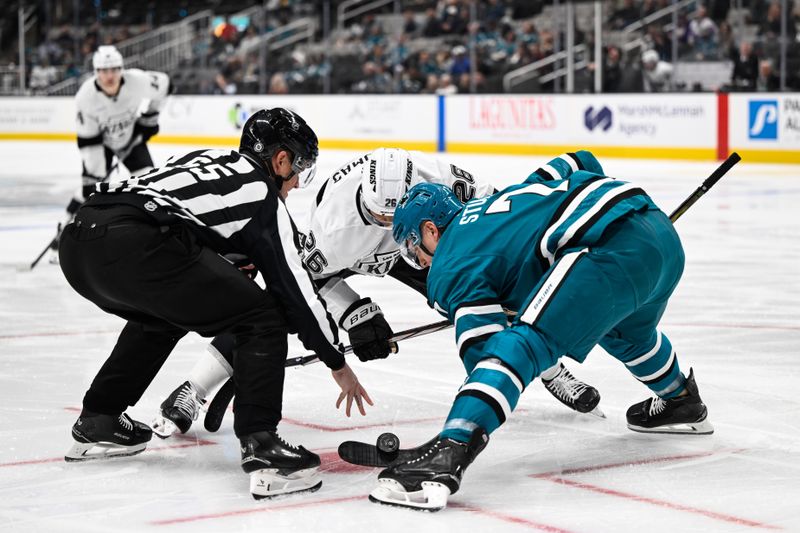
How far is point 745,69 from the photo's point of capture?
47.9 ft

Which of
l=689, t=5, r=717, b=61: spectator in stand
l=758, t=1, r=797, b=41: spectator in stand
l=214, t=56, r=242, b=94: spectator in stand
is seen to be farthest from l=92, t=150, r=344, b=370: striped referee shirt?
l=214, t=56, r=242, b=94: spectator in stand

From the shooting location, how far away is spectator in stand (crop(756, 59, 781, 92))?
47.1 feet

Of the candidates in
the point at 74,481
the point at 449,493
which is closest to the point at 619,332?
the point at 449,493

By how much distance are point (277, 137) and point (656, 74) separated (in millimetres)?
12634

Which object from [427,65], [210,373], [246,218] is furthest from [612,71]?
[246,218]

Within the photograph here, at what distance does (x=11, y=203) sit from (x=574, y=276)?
32.3 ft

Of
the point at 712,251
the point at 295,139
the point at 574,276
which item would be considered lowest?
the point at 712,251

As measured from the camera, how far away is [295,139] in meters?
3.37

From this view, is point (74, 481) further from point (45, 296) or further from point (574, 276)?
point (45, 296)

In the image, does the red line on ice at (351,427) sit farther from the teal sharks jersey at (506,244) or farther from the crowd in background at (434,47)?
the crowd in background at (434,47)

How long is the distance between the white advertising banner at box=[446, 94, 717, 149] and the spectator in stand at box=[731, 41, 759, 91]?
0.35 meters

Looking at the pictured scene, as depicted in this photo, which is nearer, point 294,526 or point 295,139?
point 294,526

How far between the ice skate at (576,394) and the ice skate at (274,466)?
109 cm

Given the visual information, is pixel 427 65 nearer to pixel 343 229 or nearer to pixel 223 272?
pixel 343 229
